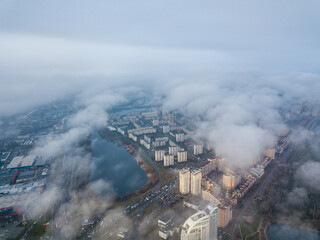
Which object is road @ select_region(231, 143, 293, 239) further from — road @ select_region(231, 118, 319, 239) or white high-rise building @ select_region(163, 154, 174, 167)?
white high-rise building @ select_region(163, 154, 174, 167)

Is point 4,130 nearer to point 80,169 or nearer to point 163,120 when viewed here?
point 80,169

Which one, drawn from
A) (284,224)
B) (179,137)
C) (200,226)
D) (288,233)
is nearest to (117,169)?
(179,137)

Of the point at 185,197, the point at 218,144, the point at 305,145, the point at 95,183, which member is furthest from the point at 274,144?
the point at 95,183

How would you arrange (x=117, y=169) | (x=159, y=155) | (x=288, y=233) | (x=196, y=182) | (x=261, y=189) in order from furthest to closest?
1. (x=159, y=155)
2. (x=117, y=169)
3. (x=261, y=189)
4. (x=196, y=182)
5. (x=288, y=233)

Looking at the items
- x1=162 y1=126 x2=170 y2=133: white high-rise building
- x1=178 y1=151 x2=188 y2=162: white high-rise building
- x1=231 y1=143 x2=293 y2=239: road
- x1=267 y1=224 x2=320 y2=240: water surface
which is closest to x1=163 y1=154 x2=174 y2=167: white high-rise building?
x1=178 y1=151 x2=188 y2=162: white high-rise building

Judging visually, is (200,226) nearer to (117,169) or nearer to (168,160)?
(168,160)

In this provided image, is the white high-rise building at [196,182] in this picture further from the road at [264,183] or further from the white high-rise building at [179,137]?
the white high-rise building at [179,137]
